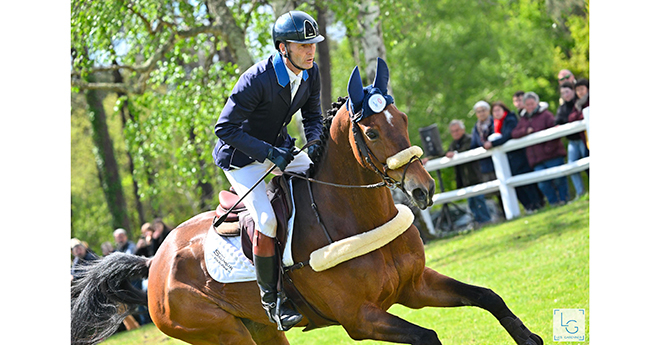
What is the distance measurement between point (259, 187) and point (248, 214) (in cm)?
33

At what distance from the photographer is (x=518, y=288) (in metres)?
7.53

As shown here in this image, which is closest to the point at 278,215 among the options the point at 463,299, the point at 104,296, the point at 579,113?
the point at 463,299

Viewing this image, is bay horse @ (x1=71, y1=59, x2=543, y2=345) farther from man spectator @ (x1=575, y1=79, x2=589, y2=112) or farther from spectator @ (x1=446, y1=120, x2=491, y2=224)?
spectator @ (x1=446, y1=120, x2=491, y2=224)

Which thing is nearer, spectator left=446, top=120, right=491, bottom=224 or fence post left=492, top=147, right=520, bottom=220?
fence post left=492, top=147, right=520, bottom=220

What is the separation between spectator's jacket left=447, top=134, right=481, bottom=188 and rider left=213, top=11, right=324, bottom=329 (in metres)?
7.28

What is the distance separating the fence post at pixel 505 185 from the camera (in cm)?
1116

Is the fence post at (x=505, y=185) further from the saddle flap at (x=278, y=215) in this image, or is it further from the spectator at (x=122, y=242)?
the saddle flap at (x=278, y=215)

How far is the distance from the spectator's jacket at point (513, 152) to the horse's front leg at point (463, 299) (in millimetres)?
6641

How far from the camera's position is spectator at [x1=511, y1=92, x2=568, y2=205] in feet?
35.2

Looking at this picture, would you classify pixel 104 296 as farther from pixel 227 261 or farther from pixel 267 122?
pixel 267 122

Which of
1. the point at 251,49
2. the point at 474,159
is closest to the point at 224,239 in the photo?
the point at 474,159

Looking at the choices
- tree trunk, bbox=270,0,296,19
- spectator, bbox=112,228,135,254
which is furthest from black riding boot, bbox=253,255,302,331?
spectator, bbox=112,228,135,254

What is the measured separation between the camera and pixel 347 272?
183 inches
